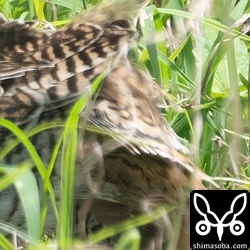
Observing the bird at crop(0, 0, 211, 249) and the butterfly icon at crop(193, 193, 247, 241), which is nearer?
the butterfly icon at crop(193, 193, 247, 241)

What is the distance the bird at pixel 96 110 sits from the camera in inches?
106

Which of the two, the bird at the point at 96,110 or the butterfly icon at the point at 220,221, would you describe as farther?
the bird at the point at 96,110

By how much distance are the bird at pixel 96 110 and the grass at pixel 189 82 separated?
0.25ft

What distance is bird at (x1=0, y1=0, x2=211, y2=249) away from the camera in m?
2.69

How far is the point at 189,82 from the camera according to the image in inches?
122

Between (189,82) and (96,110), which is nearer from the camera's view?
(96,110)

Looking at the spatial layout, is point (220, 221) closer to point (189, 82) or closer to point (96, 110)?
point (96, 110)

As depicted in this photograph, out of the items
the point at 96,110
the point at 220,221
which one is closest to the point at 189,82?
the point at 96,110

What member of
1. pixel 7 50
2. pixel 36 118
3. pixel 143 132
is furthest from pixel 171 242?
pixel 7 50

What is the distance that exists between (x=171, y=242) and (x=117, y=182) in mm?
334

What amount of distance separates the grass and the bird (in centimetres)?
8

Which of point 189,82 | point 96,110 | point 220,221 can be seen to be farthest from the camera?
point 189,82

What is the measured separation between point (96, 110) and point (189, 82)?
0.51 m

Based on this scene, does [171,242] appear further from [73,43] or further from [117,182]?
[73,43]
